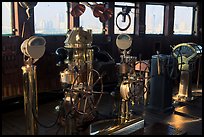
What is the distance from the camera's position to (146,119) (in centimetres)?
344

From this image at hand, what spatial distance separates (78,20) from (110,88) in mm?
1401

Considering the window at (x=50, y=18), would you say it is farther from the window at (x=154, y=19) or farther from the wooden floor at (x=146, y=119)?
the window at (x=154, y=19)

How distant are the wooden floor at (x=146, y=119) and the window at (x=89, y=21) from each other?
155cm

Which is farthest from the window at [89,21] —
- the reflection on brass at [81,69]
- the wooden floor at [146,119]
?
the reflection on brass at [81,69]

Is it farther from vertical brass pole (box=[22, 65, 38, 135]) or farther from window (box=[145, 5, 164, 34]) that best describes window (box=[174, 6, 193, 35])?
vertical brass pole (box=[22, 65, 38, 135])

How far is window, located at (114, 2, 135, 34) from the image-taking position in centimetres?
537

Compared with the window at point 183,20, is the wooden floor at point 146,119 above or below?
below

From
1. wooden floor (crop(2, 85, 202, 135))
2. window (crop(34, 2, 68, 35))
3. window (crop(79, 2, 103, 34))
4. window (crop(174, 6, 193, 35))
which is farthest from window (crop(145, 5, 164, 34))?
wooden floor (crop(2, 85, 202, 135))

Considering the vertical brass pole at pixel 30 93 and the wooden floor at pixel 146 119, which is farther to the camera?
the wooden floor at pixel 146 119

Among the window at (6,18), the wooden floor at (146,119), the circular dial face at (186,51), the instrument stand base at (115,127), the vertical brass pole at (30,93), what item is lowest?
the wooden floor at (146,119)

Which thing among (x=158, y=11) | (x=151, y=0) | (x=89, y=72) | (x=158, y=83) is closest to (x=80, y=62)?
(x=89, y=72)

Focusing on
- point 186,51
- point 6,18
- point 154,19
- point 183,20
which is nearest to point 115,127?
point 186,51

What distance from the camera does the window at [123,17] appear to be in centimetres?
537

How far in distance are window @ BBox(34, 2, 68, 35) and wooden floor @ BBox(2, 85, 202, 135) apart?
1.22 m
